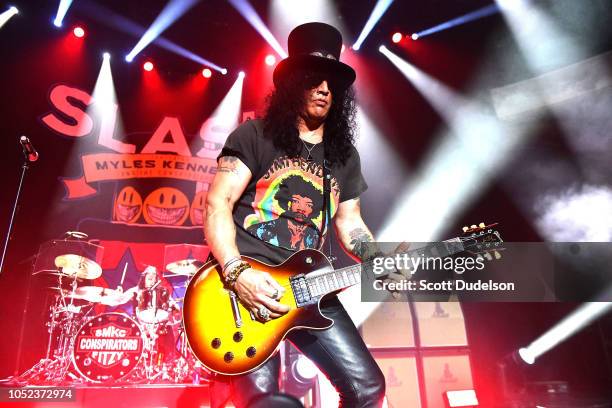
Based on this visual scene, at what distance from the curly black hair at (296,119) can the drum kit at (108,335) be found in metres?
3.78

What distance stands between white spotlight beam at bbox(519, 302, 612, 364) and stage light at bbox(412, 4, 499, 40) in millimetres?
4981

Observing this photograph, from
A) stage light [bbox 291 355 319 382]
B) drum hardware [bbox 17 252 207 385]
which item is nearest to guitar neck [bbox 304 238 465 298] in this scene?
stage light [bbox 291 355 319 382]

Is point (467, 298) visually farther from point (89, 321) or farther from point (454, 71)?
point (89, 321)

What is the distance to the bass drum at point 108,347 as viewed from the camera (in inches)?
227

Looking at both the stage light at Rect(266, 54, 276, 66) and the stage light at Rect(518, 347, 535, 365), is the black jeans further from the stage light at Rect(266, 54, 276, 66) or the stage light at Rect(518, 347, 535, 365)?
the stage light at Rect(266, 54, 276, 66)

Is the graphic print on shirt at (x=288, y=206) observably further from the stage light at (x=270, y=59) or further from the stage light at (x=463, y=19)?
the stage light at (x=463, y=19)

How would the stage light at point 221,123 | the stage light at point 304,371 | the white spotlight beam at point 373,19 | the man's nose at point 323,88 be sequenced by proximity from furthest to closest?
1. the stage light at point 221,123
2. the white spotlight beam at point 373,19
3. the stage light at point 304,371
4. the man's nose at point 323,88

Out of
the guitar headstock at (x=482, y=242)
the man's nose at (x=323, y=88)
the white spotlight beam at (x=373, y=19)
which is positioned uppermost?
the white spotlight beam at (x=373, y=19)

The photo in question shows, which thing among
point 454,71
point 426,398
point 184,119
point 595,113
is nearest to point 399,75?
point 454,71

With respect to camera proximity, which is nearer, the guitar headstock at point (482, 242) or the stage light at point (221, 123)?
the guitar headstock at point (482, 242)

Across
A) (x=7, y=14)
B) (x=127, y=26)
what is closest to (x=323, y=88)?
(x=127, y=26)

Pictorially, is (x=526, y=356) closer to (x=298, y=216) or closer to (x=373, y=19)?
(x=298, y=216)

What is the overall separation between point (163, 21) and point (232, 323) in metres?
7.24

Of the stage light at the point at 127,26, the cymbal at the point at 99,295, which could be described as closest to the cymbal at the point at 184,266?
the cymbal at the point at 99,295
